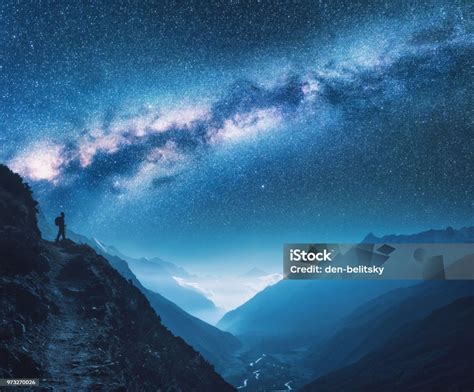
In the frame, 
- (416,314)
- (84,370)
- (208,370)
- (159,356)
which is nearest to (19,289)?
(84,370)

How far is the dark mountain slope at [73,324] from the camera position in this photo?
18.4m

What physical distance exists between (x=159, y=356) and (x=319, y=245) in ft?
64.8

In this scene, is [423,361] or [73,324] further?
[423,361]

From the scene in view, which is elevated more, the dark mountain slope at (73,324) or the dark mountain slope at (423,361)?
the dark mountain slope at (73,324)

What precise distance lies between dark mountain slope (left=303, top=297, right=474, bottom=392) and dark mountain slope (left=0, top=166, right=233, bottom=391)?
Result: 7655cm

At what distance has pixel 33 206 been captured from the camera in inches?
1534

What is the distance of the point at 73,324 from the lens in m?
23.8

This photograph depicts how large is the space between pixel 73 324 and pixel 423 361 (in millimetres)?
115277

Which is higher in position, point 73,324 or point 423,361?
point 73,324

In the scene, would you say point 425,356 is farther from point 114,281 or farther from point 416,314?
point 114,281

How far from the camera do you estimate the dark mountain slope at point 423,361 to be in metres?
88.2

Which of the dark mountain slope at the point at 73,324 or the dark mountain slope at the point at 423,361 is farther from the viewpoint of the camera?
the dark mountain slope at the point at 423,361

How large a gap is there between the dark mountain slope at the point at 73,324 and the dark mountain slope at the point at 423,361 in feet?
251

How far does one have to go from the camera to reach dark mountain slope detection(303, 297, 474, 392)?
8819cm
